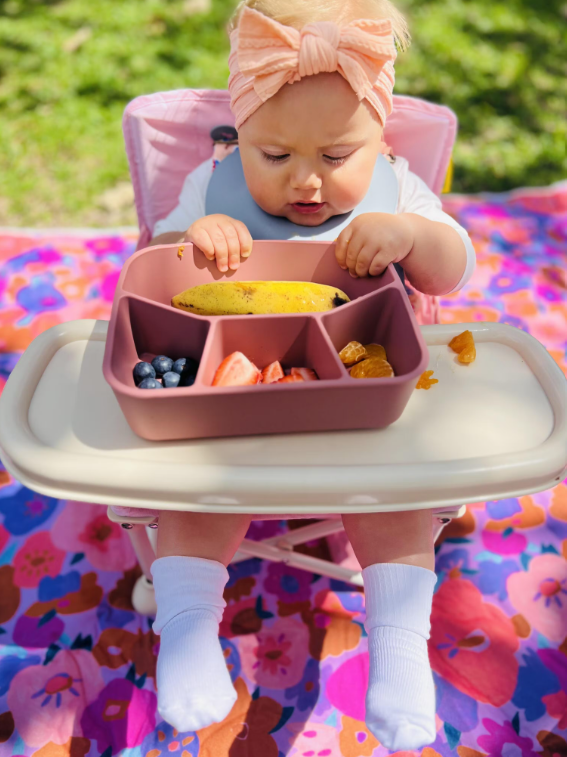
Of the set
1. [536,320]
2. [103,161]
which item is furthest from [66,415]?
[103,161]

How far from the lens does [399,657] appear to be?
37.4 inches

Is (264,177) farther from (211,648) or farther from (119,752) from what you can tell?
(119,752)

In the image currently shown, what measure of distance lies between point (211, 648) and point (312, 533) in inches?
16.5

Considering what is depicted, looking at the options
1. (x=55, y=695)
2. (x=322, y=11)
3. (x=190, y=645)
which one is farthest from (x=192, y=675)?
(x=322, y=11)

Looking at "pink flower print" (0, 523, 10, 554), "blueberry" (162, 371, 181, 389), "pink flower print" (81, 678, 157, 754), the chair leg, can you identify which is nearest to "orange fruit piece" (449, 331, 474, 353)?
"blueberry" (162, 371, 181, 389)

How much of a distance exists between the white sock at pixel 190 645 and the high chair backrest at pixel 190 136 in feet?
2.91

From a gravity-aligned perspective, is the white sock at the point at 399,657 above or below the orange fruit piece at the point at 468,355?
below

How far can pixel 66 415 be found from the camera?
3.03 ft

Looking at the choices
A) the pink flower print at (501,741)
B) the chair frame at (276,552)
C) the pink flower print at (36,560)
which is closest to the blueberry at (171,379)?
Result: the chair frame at (276,552)

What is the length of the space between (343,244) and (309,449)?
0.40 meters

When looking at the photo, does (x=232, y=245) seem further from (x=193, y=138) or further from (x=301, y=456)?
(x=193, y=138)

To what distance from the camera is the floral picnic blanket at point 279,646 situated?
1.23 m

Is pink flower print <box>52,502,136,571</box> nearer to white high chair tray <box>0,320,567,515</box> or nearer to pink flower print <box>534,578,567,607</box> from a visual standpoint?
white high chair tray <box>0,320,567,515</box>

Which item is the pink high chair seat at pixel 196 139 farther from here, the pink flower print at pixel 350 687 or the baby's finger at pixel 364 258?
the baby's finger at pixel 364 258
